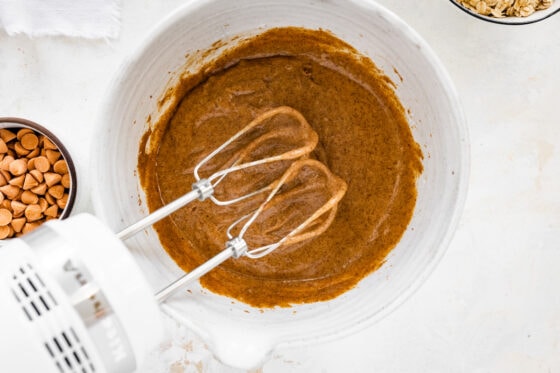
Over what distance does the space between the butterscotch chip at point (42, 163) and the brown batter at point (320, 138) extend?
0.18 m

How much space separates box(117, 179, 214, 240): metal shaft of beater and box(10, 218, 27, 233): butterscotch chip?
1.14ft

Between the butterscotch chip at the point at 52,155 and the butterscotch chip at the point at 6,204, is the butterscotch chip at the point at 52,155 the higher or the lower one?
the higher one

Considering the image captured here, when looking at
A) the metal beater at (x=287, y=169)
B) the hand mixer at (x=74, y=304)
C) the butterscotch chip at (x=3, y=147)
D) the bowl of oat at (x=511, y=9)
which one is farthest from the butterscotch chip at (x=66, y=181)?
the bowl of oat at (x=511, y=9)

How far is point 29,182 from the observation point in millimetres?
867

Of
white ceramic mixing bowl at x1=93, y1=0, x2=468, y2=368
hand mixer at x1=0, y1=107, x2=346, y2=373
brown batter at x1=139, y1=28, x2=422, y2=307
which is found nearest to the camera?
hand mixer at x1=0, y1=107, x2=346, y2=373

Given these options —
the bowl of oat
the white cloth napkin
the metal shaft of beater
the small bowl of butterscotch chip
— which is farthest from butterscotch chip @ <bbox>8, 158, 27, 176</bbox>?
the bowl of oat

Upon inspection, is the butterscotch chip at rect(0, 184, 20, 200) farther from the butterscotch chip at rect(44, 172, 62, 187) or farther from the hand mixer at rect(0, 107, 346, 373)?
the hand mixer at rect(0, 107, 346, 373)

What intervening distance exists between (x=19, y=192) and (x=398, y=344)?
661mm

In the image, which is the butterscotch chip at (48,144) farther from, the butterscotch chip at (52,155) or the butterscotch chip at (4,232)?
the butterscotch chip at (4,232)

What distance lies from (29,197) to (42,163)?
0.06 metres

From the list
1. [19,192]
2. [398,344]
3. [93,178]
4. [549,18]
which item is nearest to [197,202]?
[93,178]

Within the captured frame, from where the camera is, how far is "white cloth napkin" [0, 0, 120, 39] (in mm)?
876

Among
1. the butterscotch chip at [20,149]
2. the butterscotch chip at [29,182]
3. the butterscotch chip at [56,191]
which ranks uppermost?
the butterscotch chip at [20,149]

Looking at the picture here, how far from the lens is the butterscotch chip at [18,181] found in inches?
34.4
